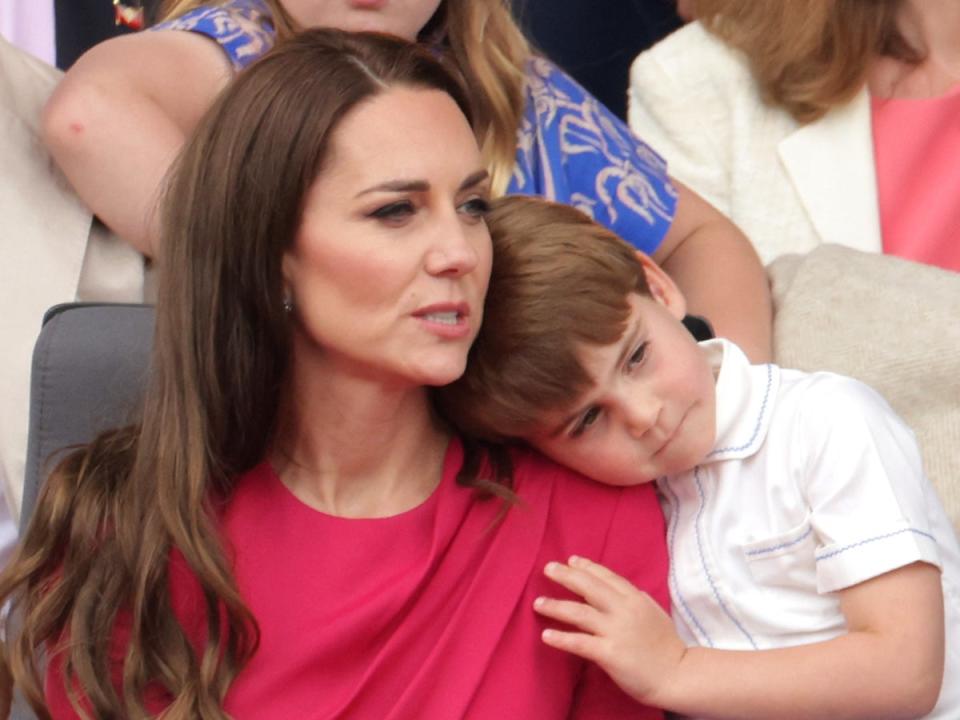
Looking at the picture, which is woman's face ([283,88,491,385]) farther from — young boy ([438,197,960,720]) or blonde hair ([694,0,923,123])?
blonde hair ([694,0,923,123])

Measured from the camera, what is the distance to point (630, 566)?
1.46 metres

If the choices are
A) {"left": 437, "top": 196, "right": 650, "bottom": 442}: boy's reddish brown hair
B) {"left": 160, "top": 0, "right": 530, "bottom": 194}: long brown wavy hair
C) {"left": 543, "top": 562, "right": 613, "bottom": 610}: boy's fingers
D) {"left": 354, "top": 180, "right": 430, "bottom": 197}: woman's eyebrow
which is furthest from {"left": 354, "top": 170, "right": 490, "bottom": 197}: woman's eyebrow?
{"left": 160, "top": 0, "right": 530, "bottom": 194}: long brown wavy hair

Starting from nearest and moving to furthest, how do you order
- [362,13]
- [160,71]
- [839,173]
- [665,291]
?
[665,291] < [160,71] < [362,13] < [839,173]

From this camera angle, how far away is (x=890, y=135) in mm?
2143

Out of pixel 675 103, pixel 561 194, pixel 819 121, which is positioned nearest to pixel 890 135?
pixel 819 121

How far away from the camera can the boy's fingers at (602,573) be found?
140cm

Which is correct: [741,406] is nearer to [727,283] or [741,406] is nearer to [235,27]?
[727,283]

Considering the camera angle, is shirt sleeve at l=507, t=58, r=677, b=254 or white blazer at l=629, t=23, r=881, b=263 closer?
shirt sleeve at l=507, t=58, r=677, b=254

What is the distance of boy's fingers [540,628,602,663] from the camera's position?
1359 mm

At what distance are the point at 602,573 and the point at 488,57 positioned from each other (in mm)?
747

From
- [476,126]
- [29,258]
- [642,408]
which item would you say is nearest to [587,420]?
[642,408]

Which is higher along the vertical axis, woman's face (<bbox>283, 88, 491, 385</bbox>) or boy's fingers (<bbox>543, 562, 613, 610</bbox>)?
woman's face (<bbox>283, 88, 491, 385</bbox>)

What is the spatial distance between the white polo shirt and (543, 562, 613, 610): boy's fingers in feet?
0.36

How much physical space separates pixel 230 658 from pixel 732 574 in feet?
1.47
